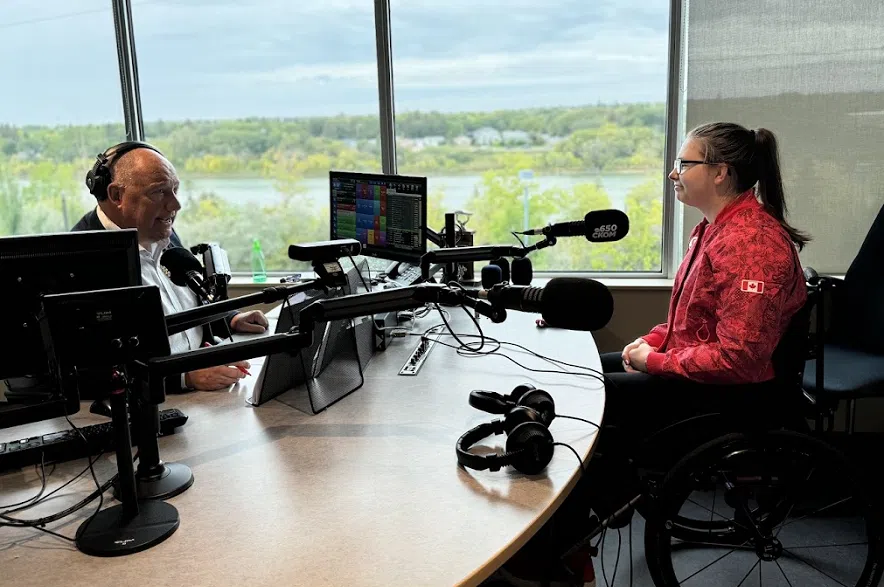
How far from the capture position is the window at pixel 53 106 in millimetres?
4102

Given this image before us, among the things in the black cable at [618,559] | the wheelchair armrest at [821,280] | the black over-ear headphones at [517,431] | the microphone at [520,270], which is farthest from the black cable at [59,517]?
the wheelchair armrest at [821,280]

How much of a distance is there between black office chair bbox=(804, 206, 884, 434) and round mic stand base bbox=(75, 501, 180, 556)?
2.32 m

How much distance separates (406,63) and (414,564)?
320 cm

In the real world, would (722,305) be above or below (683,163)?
below

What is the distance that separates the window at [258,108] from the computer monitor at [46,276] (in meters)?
2.73

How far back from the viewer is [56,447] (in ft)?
5.10

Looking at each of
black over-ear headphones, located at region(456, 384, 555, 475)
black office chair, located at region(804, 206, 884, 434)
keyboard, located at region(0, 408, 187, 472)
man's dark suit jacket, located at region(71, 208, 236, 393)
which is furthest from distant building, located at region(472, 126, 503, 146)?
keyboard, located at region(0, 408, 187, 472)

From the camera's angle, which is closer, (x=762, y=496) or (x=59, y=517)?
(x=59, y=517)

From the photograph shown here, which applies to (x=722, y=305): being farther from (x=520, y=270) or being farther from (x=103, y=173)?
A: (x=103, y=173)

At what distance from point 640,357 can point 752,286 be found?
39 centimetres

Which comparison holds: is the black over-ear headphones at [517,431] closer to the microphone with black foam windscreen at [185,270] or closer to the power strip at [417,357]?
Result: the power strip at [417,357]

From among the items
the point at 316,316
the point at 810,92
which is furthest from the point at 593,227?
the point at 810,92

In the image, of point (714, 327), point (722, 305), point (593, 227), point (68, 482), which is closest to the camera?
point (68, 482)

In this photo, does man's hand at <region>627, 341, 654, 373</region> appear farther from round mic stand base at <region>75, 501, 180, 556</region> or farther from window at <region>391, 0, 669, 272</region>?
window at <region>391, 0, 669, 272</region>
